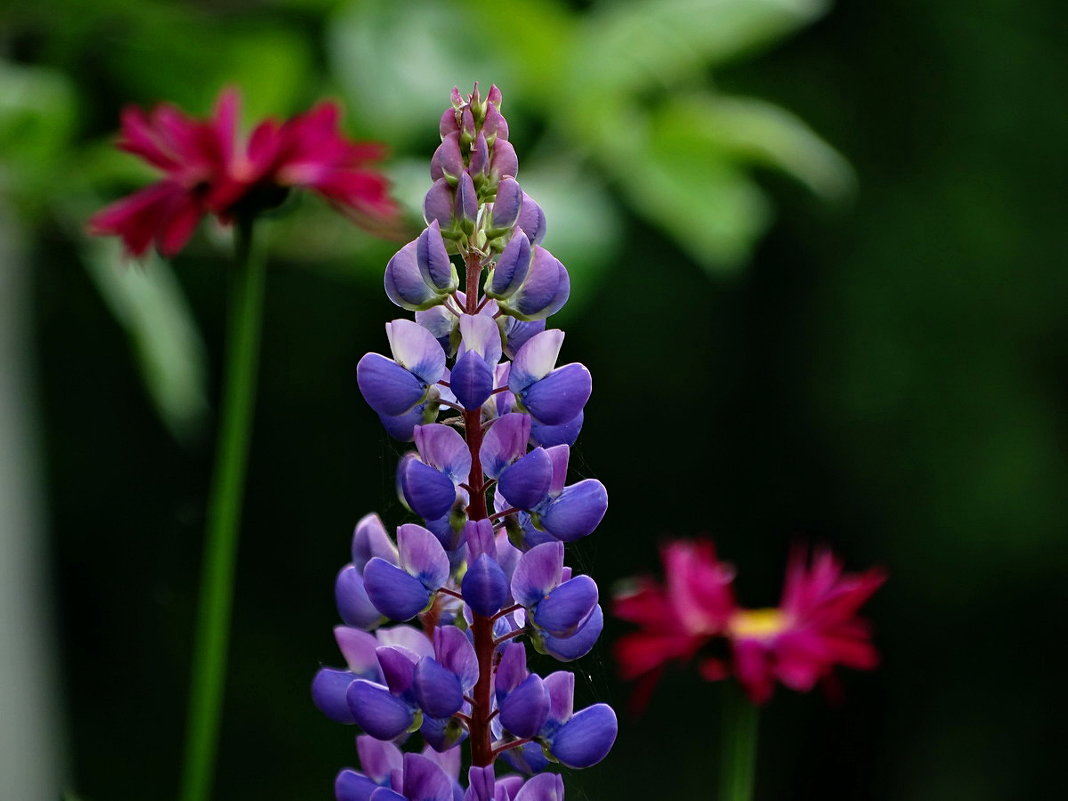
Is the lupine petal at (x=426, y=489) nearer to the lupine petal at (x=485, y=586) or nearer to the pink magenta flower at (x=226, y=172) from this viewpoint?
the lupine petal at (x=485, y=586)

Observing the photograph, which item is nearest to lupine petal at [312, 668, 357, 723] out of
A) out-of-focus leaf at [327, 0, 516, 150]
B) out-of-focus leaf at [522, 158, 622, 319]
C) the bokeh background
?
out-of-focus leaf at [522, 158, 622, 319]

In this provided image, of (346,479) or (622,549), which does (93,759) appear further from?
(622,549)

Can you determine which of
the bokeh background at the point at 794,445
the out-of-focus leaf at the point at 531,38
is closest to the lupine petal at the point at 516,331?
the out-of-focus leaf at the point at 531,38

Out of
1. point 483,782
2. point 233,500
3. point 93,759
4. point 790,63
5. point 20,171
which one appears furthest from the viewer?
point 790,63

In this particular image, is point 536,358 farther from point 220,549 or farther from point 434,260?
point 220,549

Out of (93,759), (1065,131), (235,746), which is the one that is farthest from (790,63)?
(93,759)
